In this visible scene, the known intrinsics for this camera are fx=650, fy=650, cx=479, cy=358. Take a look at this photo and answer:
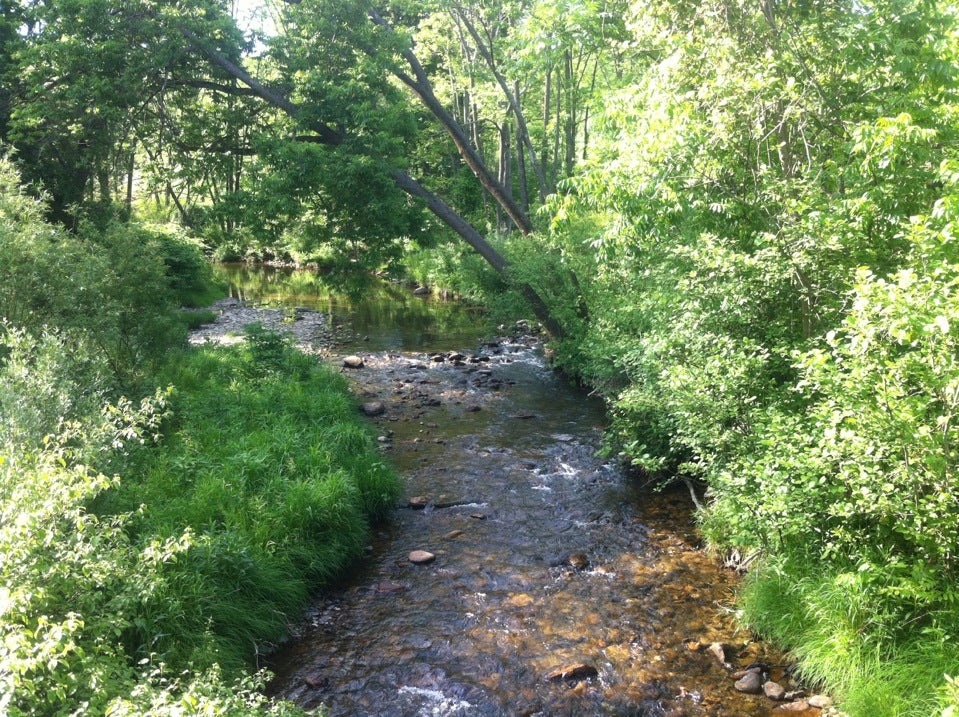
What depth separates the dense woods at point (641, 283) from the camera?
179 inches

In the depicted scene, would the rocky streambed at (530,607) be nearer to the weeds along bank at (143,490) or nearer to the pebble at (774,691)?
the pebble at (774,691)

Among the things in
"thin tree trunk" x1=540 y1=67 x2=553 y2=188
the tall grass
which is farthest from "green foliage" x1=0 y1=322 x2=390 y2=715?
"thin tree trunk" x1=540 y1=67 x2=553 y2=188

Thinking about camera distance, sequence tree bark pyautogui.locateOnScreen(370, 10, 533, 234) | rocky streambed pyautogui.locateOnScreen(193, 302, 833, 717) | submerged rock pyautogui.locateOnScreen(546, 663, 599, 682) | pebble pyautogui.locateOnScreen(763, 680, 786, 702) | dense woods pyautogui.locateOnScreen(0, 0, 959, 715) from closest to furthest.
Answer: dense woods pyautogui.locateOnScreen(0, 0, 959, 715), pebble pyautogui.locateOnScreen(763, 680, 786, 702), rocky streambed pyautogui.locateOnScreen(193, 302, 833, 717), submerged rock pyautogui.locateOnScreen(546, 663, 599, 682), tree bark pyautogui.locateOnScreen(370, 10, 533, 234)

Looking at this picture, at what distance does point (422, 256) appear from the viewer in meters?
30.9

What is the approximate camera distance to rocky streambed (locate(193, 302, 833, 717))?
5.75m

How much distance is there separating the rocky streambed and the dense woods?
0.59m

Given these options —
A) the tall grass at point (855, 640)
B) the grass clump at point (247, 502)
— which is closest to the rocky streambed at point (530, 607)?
the tall grass at point (855, 640)

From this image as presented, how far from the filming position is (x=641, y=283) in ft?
34.5

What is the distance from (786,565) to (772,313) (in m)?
2.79

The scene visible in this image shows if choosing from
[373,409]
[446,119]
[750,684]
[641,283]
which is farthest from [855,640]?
[446,119]

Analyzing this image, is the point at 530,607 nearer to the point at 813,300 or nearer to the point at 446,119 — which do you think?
the point at 813,300

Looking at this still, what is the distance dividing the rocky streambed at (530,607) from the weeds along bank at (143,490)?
0.68m

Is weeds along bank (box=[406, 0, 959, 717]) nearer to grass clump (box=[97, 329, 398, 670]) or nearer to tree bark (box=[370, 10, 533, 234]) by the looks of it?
grass clump (box=[97, 329, 398, 670])

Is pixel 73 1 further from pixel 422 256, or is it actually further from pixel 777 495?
pixel 422 256
